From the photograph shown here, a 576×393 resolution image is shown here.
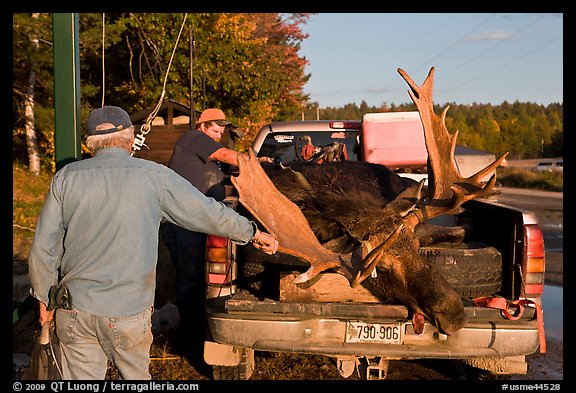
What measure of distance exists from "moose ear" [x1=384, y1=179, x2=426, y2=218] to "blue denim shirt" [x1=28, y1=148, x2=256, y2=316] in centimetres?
170

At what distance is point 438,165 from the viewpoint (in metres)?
5.05

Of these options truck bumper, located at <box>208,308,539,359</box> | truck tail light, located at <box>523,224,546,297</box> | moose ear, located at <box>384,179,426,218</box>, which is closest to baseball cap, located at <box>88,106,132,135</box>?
truck bumper, located at <box>208,308,539,359</box>

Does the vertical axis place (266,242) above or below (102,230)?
below

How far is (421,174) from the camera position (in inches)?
297

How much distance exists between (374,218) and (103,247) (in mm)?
1921

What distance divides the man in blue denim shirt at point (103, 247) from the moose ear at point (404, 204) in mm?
1633

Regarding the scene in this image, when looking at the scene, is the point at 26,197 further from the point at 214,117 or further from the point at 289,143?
the point at 214,117

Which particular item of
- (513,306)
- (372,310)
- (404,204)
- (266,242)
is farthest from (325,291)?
(513,306)

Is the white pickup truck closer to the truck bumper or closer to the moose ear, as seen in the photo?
the truck bumper

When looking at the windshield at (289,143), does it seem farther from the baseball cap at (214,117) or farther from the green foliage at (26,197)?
the green foliage at (26,197)

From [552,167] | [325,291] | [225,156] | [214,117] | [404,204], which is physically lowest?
[325,291]

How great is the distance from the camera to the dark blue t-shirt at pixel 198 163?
6074 millimetres
